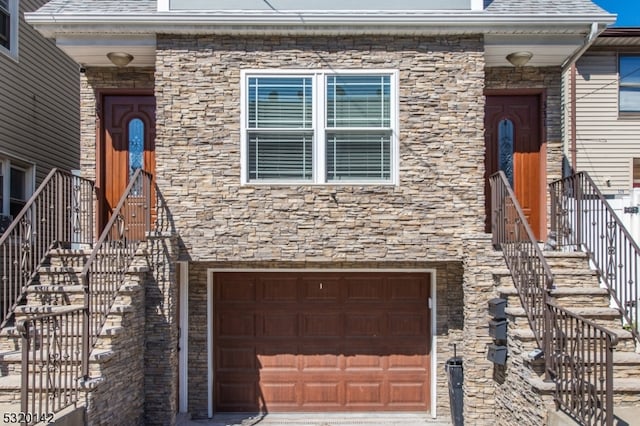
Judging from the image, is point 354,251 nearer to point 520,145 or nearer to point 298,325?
point 298,325

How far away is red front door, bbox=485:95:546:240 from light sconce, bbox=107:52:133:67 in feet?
18.3

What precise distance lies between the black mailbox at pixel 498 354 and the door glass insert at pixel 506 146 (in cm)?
322

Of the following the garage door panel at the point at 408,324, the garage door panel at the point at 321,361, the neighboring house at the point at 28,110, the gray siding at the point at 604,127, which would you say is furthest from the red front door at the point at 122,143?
the gray siding at the point at 604,127

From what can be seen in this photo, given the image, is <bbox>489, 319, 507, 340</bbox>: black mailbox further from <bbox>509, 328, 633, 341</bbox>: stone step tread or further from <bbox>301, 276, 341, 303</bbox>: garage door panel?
<bbox>301, 276, 341, 303</bbox>: garage door panel

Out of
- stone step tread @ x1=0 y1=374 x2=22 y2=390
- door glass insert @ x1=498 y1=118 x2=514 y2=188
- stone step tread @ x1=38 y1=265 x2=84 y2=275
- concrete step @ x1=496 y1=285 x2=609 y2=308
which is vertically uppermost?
door glass insert @ x1=498 y1=118 x2=514 y2=188

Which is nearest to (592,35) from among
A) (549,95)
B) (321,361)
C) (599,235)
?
(549,95)

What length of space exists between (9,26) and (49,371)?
6877mm

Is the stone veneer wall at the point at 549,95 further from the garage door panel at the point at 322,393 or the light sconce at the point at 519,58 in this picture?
the garage door panel at the point at 322,393

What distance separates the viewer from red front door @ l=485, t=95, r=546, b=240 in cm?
876

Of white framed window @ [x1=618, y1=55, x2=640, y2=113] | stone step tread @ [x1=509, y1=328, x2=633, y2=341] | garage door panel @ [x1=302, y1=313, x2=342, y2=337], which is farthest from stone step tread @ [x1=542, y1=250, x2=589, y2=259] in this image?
white framed window @ [x1=618, y1=55, x2=640, y2=113]

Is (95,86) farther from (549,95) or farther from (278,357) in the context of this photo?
(549,95)

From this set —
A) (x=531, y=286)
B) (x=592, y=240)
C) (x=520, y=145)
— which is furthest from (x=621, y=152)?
(x=531, y=286)

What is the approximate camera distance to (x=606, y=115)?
10992 millimetres

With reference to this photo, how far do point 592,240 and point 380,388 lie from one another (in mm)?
3708
